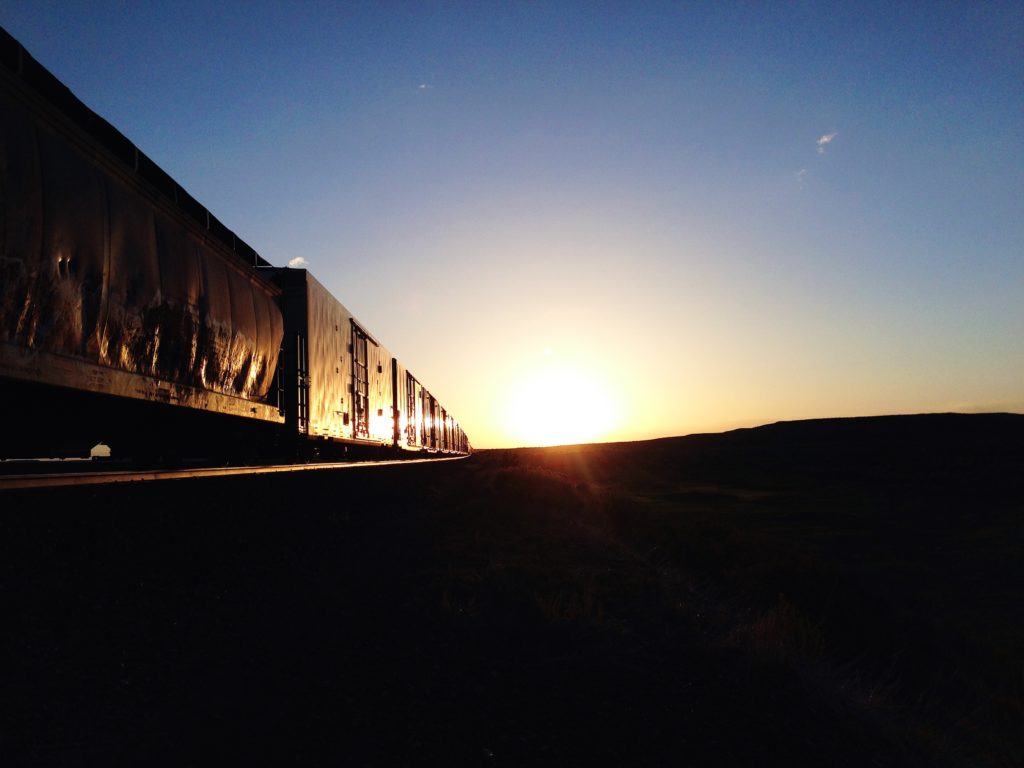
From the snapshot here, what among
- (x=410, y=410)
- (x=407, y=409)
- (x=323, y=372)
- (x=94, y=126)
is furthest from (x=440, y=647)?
(x=410, y=410)

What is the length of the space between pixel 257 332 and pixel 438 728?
283 inches

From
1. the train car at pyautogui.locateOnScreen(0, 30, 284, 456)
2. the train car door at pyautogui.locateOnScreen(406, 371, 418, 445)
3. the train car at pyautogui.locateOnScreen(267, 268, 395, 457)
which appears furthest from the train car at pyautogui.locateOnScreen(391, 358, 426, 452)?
the train car at pyautogui.locateOnScreen(0, 30, 284, 456)

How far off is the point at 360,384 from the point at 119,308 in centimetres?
1108

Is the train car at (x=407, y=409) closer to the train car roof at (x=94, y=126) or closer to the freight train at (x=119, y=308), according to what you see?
the freight train at (x=119, y=308)

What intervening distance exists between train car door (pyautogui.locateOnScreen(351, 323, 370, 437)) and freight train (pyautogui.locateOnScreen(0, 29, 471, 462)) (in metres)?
4.15

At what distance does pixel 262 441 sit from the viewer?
1175 cm

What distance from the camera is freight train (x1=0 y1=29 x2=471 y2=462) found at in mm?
4754

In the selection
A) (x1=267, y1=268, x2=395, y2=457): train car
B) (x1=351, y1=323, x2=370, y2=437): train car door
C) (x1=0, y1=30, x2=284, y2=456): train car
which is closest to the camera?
(x1=0, y1=30, x2=284, y2=456): train car

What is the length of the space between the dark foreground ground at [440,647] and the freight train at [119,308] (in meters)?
1.34

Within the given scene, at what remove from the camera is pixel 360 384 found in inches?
669

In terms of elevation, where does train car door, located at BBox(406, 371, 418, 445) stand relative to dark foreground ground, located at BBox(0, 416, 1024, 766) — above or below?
above

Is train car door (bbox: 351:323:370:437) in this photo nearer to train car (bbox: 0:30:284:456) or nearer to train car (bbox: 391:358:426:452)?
train car (bbox: 391:358:426:452)

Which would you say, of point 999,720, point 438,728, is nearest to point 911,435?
point 999,720

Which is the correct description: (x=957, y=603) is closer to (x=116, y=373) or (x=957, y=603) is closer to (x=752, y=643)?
(x=752, y=643)
